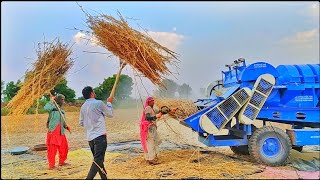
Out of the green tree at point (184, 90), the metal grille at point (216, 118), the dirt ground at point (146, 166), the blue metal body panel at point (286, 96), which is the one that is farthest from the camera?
the green tree at point (184, 90)

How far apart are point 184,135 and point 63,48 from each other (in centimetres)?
616

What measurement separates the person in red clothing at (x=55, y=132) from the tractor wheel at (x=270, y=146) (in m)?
4.34

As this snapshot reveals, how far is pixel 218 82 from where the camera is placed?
998 cm

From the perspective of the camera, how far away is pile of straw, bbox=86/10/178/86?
23.7ft

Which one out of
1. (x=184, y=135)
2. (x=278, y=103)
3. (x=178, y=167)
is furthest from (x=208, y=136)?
(x=184, y=135)

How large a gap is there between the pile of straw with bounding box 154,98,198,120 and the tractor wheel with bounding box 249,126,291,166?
1.59 m

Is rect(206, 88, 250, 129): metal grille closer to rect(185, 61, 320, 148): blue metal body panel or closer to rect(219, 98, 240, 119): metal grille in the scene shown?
rect(219, 98, 240, 119): metal grille

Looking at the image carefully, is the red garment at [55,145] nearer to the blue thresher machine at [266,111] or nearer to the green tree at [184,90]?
the blue thresher machine at [266,111]

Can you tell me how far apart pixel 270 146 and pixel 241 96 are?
135cm

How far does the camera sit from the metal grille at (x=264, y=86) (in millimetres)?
7941

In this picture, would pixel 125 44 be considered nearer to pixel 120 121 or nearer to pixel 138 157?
pixel 138 157

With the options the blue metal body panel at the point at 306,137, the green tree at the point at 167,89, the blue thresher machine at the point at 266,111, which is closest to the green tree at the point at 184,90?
the green tree at the point at 167,89

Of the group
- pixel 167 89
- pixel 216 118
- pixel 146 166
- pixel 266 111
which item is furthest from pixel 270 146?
pixel 146 166

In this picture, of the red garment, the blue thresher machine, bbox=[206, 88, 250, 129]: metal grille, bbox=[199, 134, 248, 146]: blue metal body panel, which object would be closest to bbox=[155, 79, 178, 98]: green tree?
the blue thresher machine
